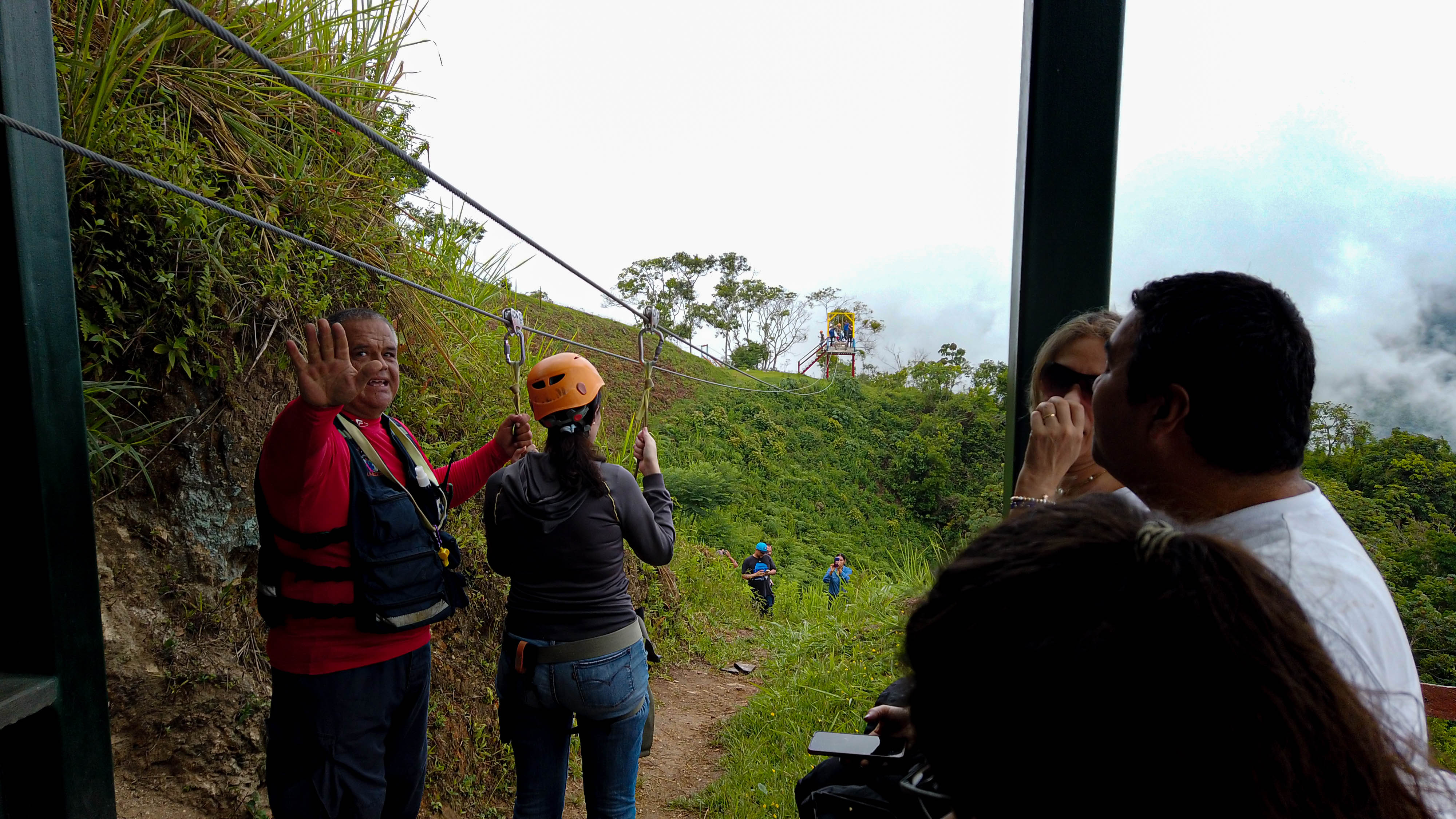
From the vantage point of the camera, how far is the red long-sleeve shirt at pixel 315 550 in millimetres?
1654

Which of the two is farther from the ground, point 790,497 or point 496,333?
point 496,333

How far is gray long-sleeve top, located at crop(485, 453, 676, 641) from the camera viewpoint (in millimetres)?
2100

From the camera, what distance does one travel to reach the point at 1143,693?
477 mm

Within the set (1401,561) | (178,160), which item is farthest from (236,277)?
(1401,561)

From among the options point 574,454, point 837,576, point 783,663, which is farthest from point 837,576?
point 574,454

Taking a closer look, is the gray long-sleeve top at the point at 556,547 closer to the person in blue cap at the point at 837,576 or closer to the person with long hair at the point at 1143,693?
the person with long hair at the point at 1143,693

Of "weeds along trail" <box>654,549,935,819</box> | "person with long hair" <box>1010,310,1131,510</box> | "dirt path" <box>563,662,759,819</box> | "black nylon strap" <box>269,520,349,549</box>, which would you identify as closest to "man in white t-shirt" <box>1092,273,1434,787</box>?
"person with long hair" <box>1010,310,1131,510</box>

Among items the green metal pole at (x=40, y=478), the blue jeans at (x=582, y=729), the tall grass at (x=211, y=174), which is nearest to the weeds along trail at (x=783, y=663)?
the blue jeans at (x=582, y=729)

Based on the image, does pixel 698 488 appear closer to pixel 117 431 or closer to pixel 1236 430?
pixel 117 431

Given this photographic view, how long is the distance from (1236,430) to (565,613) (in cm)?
174

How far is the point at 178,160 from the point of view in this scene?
2.57 meters

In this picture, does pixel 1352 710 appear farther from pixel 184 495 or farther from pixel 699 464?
pixel 699 464

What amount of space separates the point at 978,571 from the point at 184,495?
9.56 ft

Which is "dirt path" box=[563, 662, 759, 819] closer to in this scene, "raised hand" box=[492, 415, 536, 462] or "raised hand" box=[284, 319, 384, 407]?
"raised hand" box=[492, 415, 536, 462]
